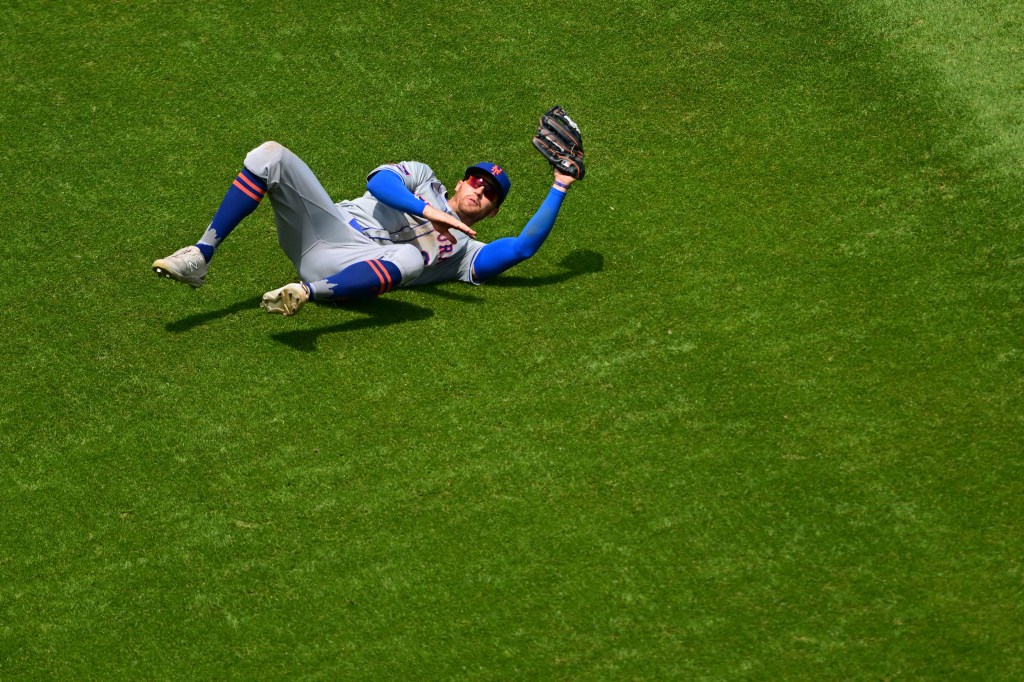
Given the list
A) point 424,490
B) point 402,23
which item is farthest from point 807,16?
point 424,490

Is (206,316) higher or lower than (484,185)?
lower

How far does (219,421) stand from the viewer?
23.6ft

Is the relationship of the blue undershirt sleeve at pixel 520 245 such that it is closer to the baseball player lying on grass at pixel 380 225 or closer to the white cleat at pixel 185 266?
the baseball player lying on grass at pixel 380 225

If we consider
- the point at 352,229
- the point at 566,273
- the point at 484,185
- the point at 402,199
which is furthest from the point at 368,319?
the point at 566,273

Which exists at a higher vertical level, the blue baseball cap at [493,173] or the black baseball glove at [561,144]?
the black baseball glove at [561,144]

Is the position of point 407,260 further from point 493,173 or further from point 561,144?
point 561,144

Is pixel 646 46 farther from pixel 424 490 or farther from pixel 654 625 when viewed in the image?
pixel 654 625

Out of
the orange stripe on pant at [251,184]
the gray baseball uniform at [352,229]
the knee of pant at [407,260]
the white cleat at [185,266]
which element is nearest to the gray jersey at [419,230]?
the gray baseball uniform at [352,229]

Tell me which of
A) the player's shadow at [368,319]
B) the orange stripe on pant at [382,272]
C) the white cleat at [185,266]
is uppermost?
the orange stripe on pant at [382,272]

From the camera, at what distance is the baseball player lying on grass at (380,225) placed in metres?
7.57

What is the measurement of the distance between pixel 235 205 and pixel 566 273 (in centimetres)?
232

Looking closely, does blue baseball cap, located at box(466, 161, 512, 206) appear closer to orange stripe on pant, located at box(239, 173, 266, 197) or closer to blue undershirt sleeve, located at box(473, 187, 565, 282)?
blue undershirt sleeve, located at box(473, 187, 565, 282)

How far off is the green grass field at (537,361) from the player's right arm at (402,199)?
71 centimetres

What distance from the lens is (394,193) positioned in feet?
25.5
